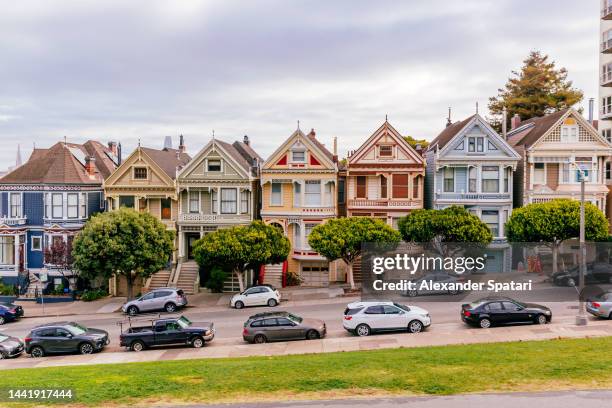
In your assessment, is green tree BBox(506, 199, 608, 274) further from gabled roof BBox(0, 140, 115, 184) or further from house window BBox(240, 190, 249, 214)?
gabled roof BBox(0, 140, 115, 184)

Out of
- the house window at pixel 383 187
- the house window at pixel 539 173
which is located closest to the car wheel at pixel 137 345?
the house window at pixel 383 187

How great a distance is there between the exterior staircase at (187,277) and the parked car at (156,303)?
236 inches

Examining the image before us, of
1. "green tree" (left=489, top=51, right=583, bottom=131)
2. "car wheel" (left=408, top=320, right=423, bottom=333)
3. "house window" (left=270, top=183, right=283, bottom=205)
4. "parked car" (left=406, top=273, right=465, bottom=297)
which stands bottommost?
"car wheel" (left=408, top=320, right=423, bottom=333)

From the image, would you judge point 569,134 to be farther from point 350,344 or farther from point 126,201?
point 126,201

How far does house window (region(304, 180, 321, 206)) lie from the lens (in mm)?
46750

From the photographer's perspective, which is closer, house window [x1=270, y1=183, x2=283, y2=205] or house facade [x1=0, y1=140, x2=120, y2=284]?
house window [x1=270, y1=183, x2=283, y2=205]

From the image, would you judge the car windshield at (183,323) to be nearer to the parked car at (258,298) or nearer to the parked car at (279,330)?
the parked car at (279,330)

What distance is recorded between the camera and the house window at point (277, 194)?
47.3 meters

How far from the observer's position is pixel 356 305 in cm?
3034

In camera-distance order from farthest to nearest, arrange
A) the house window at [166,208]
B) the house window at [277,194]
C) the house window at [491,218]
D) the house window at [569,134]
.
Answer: the house window at [166,208]
the house window at [277,194]
the house window at [491,218]
the house window at [569,134]

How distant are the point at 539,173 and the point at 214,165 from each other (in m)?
24.6

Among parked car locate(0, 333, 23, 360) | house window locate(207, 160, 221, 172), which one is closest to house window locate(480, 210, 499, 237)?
house window locate(207, 160, 221, 172)

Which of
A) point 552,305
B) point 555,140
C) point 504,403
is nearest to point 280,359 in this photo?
point 504,403

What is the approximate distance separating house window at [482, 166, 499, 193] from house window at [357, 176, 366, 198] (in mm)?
8813
